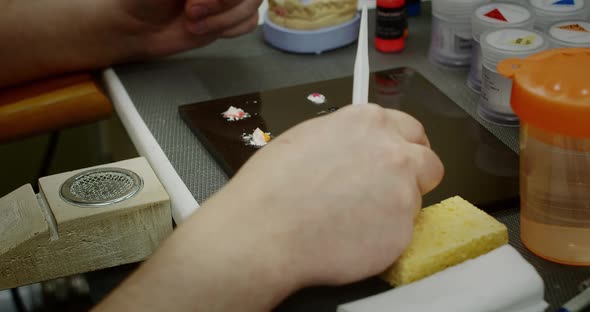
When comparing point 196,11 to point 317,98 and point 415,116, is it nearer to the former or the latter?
point 317,98

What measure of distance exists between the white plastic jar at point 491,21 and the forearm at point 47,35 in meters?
0.52

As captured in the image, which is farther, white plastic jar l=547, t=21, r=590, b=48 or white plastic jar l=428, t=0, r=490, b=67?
white plastic jar l=428, t=0, r=490, b=67

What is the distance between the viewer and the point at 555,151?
0.60 metres

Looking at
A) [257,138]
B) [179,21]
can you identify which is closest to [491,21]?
[257,138]

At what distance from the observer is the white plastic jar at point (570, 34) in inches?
33.2

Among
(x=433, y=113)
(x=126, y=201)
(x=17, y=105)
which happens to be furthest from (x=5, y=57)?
(x=433, y=113)

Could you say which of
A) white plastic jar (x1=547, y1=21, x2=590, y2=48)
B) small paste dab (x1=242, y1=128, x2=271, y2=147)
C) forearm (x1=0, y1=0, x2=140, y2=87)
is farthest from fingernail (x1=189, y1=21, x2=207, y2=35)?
white plastic jar (x1=547, y1=21, x2=590, y2=48)

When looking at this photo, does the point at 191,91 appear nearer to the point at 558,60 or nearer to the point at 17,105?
the point at 17,105

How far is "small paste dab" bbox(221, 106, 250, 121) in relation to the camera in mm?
922

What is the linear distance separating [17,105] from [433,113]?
57 cm

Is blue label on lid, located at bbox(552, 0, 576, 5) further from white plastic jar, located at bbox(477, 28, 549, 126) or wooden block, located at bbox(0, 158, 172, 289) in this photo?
wooden block, located at bbox(0, 158, 172, 289)

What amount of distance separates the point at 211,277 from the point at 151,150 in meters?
0.39

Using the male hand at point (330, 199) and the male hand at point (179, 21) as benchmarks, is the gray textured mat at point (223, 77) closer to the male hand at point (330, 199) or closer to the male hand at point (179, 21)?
the male hand at point (179, 21)

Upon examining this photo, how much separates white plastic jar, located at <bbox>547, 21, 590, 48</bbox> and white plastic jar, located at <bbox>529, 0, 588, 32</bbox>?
0.03 meters
